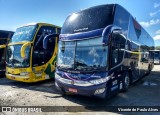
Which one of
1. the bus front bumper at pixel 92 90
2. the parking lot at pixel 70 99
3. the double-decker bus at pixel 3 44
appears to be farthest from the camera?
the double-decker bus at pixel 3 44

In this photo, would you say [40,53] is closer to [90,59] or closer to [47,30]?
[47,30]

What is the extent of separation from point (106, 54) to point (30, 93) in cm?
434

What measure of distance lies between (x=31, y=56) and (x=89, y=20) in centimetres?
442

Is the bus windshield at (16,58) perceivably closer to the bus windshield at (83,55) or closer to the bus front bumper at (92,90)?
the bus windshield at (83,55)

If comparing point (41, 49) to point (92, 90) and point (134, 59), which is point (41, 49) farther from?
point (92, 90)

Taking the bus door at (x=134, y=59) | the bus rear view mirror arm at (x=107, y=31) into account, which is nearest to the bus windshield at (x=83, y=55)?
the bus rear view mirror arm at (x=107, y=31)

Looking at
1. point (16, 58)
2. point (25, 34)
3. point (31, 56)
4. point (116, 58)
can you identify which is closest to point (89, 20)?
point (116, 58)

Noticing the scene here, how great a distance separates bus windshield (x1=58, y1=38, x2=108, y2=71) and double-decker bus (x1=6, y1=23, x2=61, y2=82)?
2527mm

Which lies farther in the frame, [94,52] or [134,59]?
[134,59]

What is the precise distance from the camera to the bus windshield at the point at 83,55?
6.68 metres

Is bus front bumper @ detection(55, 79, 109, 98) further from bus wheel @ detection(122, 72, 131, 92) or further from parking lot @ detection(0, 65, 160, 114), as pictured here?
bus wheel @ detection(122, 72, 131, 92)

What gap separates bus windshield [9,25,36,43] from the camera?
10.7 meters

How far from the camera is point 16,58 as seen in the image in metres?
10.9

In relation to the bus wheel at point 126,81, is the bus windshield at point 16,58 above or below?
above
